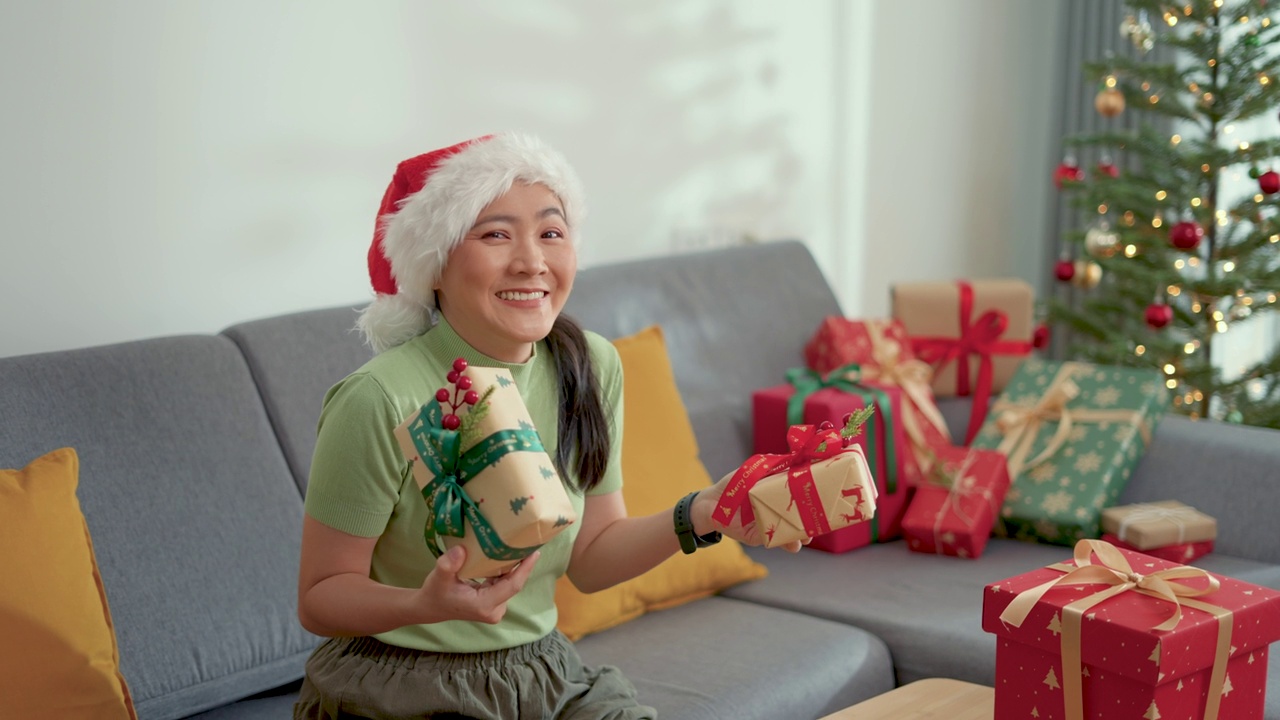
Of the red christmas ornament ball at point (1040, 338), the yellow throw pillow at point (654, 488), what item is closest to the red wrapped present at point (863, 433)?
the yellow throw pillow at point (654, 488)

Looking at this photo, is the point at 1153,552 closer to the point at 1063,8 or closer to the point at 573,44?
the point at 573,44

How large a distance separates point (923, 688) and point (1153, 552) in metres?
0.75

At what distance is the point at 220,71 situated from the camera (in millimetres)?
2141

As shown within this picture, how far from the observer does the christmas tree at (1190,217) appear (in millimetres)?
2975

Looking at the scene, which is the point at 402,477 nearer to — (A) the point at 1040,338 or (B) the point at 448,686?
(B) the point at 448,686

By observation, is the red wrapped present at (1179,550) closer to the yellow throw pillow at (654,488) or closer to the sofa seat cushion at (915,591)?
the sofa seat cushion at (915,591)

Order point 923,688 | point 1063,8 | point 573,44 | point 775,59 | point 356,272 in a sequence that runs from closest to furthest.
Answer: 1. point 923,688
2. point 356,272
3. point 573,44
4. point 775,59
5. point 1063,8

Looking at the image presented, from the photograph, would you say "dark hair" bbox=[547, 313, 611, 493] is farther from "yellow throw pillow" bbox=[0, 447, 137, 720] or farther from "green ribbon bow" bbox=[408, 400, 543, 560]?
"yellow throw pillow" bbox=[0, 447, 137, 720]

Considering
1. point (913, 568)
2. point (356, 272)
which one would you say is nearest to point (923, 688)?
point (913, 568)

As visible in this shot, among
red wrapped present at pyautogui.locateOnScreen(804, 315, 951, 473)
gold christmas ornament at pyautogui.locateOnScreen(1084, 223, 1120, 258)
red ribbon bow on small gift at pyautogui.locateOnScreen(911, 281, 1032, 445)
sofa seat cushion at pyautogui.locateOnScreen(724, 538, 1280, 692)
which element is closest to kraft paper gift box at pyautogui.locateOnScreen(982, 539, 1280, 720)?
sofa seat cushion at pyautogui.locateOnScreen(724, 538, 1280, 692)

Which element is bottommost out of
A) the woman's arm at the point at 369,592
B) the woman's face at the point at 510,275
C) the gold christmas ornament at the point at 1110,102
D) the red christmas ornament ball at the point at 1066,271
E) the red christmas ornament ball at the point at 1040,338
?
the red christmas ornament ball at the point at 1040,338

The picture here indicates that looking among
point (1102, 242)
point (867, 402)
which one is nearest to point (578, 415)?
point (867, 402)

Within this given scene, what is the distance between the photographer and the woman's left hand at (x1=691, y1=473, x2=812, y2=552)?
53.1 inches

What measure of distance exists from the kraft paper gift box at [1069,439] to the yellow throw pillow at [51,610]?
1.65 metres
